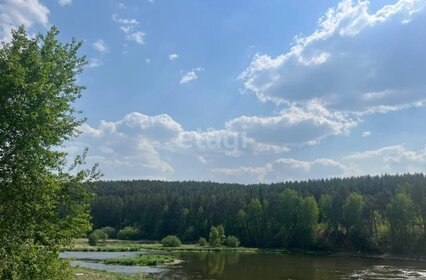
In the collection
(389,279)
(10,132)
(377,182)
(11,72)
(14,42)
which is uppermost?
(377,182)

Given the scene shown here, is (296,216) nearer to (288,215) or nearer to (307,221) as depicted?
(288,215)

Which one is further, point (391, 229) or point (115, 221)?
point (115, 221)

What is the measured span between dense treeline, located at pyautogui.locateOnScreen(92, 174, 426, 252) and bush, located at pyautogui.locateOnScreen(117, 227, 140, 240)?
2.87 meters

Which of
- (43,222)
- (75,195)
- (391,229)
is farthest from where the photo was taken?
(391,229)

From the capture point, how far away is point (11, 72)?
537 inches

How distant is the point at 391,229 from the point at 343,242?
47.1ft

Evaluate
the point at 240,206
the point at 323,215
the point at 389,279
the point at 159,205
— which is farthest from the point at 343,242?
the point at 159,205

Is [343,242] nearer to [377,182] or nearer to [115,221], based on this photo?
[377,182]

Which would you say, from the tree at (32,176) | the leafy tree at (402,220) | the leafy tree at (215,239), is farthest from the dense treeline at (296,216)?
the tree at (32,176)

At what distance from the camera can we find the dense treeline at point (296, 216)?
105188mm

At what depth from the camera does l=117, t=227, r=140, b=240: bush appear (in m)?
155

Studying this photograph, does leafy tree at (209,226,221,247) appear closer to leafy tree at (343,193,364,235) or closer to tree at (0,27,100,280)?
leafy tree at (343,193,364,235)

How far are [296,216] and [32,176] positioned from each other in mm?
118875

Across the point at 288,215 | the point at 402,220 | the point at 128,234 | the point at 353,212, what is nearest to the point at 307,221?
the point at 288,215
